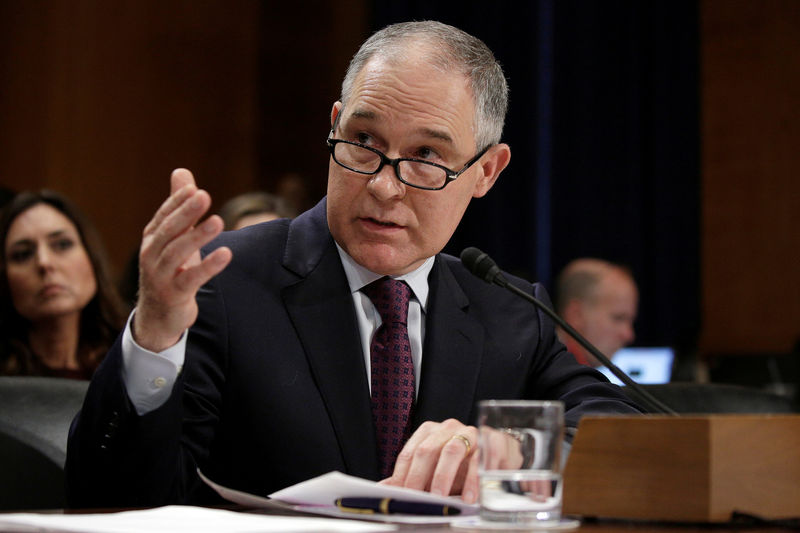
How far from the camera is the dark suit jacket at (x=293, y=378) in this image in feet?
4.77

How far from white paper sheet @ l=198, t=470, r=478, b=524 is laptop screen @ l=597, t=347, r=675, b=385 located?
3425 millimetres

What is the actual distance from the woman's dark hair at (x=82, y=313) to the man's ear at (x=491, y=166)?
1606 millimetres

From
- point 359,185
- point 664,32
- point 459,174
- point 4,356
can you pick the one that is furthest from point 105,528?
point 664,32

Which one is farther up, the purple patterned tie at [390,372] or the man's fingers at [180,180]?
the man's fingers at [180,180]

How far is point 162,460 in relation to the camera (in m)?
1.29

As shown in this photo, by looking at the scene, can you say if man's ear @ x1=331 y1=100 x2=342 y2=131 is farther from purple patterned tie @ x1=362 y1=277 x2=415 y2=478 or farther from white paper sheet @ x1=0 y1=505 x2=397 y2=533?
white paper sheet @ x1=0 y1=505 x2=397 y2=533

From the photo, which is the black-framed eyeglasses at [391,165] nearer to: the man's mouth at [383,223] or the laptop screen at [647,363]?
the man's mouth at [383,223]

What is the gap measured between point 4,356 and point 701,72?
428 cm

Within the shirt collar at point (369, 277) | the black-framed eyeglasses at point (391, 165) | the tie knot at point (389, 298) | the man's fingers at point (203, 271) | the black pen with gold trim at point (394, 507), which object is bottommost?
the black pen with gold trim at point (394, 507)

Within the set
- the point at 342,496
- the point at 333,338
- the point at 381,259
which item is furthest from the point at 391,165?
the point at 342,496

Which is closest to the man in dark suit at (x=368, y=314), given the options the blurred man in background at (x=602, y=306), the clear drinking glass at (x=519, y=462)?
the clear drinking glass at (x=519, y=462)

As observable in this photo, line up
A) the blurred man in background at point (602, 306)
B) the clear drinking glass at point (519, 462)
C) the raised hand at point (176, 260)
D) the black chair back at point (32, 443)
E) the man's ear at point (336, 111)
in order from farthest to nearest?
the blurred man in background at point (602, 306), the man's ear at point (336, 111), the black chair back at point (32, 443), the raised hand at point (176, 260), the clear drinking glass at point (519, 462)

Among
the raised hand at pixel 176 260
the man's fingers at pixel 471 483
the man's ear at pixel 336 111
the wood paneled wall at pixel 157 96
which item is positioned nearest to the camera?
the raised hand at pixel 176 260

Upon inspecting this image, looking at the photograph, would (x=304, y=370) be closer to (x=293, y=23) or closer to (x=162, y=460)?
(x=162, y=460)
